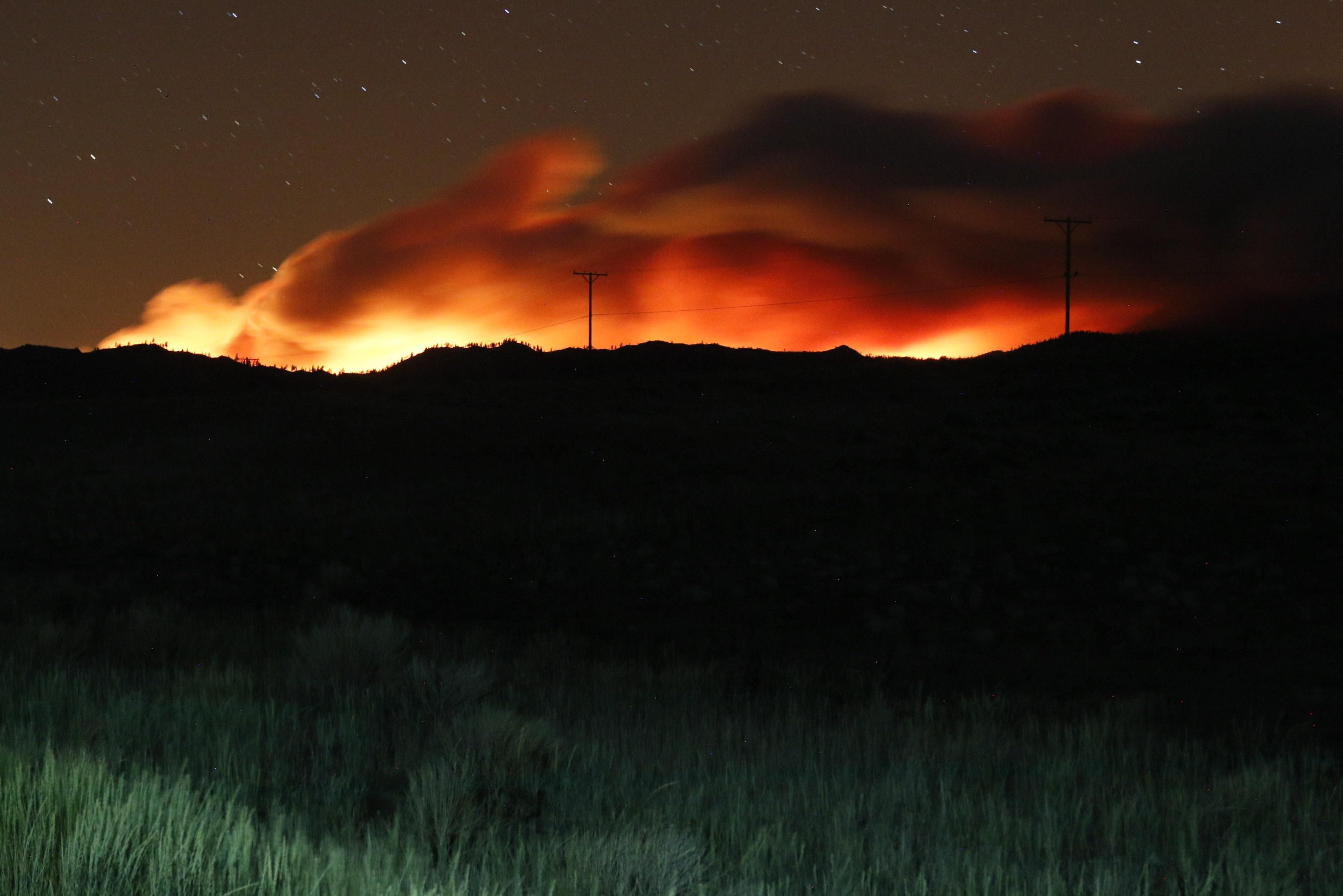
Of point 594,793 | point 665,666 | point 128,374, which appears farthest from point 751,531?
point 128,374

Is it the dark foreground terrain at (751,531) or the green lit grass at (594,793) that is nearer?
the green lit grass at (594,793)

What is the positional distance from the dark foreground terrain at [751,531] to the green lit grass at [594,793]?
2697mm

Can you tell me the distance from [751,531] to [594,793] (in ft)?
57.3

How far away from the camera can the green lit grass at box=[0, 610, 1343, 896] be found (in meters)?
4.09

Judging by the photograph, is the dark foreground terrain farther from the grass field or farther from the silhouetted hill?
the silhouetted hill

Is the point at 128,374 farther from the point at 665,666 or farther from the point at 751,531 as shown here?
the point at 665,666

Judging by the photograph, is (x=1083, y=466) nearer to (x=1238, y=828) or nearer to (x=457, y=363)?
(x=1238, y=828)

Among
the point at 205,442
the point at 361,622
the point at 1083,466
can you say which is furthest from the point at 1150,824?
the point at 205,442

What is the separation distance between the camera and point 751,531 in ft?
76.7

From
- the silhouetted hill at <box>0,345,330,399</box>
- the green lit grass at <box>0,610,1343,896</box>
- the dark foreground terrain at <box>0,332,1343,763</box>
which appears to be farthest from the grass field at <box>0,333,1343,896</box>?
the silhouetted hill at <box>0,345,330,399</box>

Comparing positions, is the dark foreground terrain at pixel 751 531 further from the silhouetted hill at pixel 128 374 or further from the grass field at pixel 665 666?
the silhouetted hill at pixel 128 374

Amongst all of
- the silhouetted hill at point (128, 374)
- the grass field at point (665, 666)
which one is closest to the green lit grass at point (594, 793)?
the grass field at point (665, 666)

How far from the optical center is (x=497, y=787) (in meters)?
5.77

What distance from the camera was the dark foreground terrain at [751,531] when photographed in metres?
14.1
